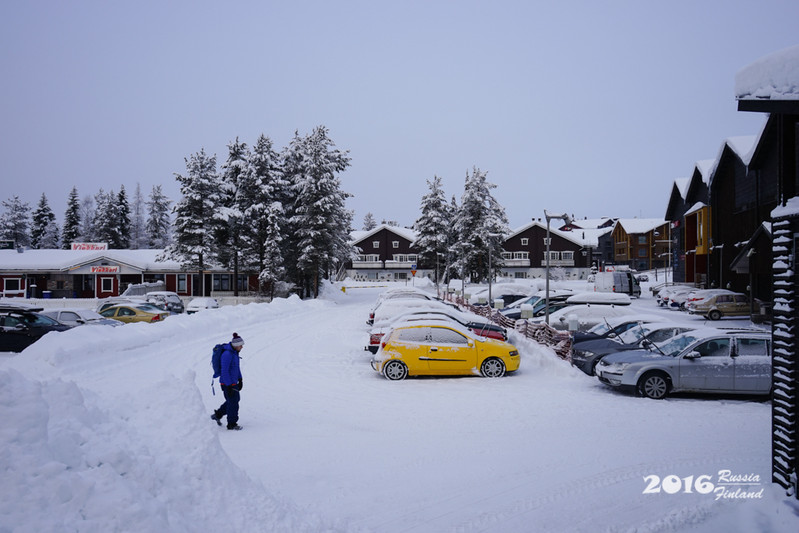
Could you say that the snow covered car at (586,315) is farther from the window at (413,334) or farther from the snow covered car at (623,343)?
the window at (413,334)

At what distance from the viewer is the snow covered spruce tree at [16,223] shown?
257 ft

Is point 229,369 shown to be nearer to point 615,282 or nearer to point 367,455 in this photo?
point 367,455

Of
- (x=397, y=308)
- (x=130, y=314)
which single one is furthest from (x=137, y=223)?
(x=397, y=308)

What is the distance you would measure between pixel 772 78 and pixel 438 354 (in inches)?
396

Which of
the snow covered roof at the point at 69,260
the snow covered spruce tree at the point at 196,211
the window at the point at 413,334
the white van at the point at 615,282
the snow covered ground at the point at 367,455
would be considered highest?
the snow covered spruce tree at the point at 196,211

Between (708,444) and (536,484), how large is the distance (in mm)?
3601

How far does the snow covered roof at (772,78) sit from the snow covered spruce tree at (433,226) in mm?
60963

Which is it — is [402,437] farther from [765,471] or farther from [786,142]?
[786,142]

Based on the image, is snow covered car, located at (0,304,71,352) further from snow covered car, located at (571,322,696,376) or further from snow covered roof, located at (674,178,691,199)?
snow covered roof, located at (674,178,691,199)

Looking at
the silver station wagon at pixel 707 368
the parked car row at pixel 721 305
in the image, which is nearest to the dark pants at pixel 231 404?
the silver station wagon at pixel 707 368

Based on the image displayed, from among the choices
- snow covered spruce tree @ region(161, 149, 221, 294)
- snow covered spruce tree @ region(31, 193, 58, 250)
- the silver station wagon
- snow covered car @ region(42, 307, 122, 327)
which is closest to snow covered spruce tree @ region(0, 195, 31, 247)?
snow covered spruce tree @ region(31, 193, 58, 250)

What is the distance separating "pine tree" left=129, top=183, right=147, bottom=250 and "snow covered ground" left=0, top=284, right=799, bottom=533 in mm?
83561

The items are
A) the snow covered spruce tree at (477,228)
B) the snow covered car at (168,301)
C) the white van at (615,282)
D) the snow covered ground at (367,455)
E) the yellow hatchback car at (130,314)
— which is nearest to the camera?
the snow covered ground at (367,455)

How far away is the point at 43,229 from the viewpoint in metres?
85.6
